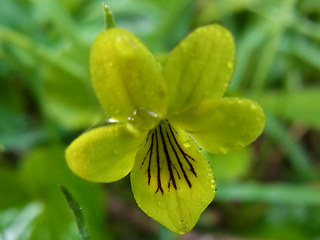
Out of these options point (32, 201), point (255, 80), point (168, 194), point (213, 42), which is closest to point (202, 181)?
point (168, 194)

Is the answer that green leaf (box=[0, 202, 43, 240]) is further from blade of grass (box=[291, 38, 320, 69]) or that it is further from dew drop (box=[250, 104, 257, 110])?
blade of grass (box=[291, 38, 320, 69])

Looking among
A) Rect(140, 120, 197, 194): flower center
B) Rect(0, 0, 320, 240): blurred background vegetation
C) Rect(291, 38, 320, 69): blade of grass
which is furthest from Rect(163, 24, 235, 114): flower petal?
Rect(291, 38, 320, 69): blade of grass

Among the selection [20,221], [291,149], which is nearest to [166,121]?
[20,221]

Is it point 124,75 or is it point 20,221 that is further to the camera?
point 20,221

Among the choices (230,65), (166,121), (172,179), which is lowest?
(172,179)

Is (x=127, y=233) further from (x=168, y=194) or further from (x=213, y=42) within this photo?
(x=213, y=42)

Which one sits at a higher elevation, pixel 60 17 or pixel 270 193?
pixel 60 17

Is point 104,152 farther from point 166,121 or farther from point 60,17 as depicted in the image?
point 60,17

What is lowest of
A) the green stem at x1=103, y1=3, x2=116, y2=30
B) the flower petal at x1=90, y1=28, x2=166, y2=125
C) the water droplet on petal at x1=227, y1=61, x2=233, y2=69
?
the water droplet on petal at x1=227, y1=61, x2=233, y2=69
